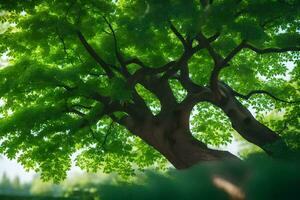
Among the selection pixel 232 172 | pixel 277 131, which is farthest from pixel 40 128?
pixel 232 172

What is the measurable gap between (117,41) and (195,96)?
3584mm

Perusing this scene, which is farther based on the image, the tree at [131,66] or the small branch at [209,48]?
the small branch at [209,48]

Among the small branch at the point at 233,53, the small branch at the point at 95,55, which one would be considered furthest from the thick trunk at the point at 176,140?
the small branch at the point at 233,53

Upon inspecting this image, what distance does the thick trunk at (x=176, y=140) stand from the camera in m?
15.9

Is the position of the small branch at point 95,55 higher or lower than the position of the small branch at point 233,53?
higher

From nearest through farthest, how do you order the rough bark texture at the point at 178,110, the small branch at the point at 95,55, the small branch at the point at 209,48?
the small branch at the point at 209,48, the small branch at the point at 95,55, the rough bark texture at the point at 178,110

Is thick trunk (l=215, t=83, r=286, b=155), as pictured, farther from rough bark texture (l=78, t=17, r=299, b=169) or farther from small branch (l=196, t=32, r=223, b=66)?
small branch (l=196, t=32, r=223, b=66)

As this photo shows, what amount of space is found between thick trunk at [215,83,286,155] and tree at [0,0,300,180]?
0.12 feet

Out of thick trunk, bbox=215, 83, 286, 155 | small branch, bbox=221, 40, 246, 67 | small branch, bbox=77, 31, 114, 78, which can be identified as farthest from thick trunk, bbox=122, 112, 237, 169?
small branch, bbox=221, 40, 246, 67

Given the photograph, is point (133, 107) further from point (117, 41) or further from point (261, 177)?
point (261, 177)

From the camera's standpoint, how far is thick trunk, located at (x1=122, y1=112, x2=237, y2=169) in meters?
15.9

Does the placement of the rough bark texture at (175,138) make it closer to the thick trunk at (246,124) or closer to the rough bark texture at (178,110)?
the rough bark texture at (178,110)

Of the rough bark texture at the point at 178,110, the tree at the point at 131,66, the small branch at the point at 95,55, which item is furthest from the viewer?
the rough bark texture at the point at 178,110

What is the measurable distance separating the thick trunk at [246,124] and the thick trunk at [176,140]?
139cm
